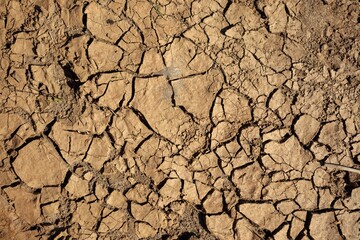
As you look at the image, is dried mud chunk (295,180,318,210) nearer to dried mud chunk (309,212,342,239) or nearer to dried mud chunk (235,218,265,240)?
dried mud chunk (309,212,342,239)

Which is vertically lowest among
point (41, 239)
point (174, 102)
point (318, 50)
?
point (41, 239)

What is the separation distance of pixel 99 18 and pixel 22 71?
0.66m

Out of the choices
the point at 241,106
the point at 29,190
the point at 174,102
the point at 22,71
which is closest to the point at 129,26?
the point at 174,102

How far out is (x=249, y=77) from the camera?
8.68 feet

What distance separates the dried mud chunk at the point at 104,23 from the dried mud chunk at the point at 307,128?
149 centimetres

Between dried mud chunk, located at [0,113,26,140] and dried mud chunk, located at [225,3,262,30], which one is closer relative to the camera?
dried mud chunk, located at [0,113,26,140]

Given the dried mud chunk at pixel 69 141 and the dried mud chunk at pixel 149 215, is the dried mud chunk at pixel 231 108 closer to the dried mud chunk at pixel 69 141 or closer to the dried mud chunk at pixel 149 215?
the dried mud chunk at pixel 149 215

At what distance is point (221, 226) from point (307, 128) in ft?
3.14

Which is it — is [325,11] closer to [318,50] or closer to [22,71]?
[318,50]

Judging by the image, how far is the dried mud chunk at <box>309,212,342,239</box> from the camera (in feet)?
8.57

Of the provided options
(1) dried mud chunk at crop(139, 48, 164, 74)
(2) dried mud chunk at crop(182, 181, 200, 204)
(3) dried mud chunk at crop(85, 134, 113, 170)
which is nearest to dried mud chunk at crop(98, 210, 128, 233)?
(3) dried mud chunk at crop(85, 134, 113, 170)

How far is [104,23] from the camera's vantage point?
8.45ft

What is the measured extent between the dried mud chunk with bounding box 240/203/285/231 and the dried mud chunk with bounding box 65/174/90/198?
3.74ft

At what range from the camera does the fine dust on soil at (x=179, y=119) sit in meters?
2.56
